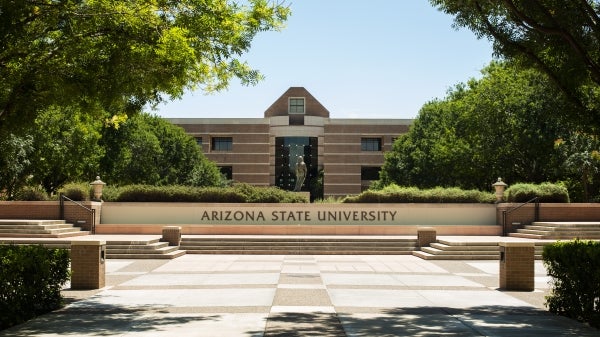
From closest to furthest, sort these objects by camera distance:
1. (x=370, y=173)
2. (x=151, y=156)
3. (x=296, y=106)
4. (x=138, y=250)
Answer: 1. (x=138, y=250)
2. (x=151, y=156)
3. (x=370, y=173)
4. (x=296, y=106)

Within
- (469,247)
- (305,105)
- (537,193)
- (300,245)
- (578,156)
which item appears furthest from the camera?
(305,105)

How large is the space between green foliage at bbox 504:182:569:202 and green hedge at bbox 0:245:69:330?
85.6ft

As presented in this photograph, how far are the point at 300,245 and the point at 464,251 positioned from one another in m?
6.47

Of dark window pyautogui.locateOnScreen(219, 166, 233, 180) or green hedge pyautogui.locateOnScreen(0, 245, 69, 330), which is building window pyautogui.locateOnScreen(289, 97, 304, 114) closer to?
dark window pyautogui.locateOnScreen(219, 166, 233, 180)

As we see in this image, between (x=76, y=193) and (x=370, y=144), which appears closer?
(x=76, y=193)

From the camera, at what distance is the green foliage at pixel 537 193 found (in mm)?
33625

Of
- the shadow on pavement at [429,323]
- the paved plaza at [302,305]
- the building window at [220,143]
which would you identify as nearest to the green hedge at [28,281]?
the paved plaza at [302,305]

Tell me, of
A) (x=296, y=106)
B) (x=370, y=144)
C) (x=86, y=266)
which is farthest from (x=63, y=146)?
(x=370, y=144)

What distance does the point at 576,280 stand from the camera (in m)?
11.0

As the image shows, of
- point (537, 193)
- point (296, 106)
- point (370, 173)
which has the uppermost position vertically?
point (296, 106)

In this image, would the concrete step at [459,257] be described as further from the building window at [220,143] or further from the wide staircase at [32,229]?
the building window at [220,143]

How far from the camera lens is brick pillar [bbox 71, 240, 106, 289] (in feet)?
49.1

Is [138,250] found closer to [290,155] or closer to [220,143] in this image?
[220,143]

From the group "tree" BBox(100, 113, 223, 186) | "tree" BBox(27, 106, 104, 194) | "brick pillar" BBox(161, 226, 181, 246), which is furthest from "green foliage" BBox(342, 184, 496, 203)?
"tree" BBox(100, 113, 223, 186)
